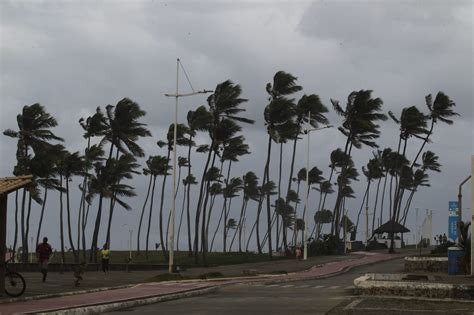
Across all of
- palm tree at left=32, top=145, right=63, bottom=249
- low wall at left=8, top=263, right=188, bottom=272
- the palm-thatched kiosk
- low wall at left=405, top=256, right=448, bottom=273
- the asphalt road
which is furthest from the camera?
palm tree at left=32, top=145, right=63, bottom=249

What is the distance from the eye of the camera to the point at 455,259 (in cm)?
2531

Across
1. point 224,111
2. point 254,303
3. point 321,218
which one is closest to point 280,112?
point 224,111

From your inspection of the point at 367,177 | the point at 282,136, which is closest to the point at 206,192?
the point at 282,136

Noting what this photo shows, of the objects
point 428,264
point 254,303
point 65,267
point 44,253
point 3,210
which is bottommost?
point 65,267

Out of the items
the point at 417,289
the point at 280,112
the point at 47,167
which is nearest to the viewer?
the point at 417,289

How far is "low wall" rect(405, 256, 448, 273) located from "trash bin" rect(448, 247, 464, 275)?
4072 millimetres

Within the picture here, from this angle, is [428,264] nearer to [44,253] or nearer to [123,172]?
[44,253]

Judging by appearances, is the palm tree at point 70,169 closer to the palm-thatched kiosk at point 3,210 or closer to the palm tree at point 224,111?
the palm tree at point 224,111

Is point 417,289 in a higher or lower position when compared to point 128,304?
higher

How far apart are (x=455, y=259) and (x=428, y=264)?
219 inches

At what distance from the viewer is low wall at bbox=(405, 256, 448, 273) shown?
1185 inches

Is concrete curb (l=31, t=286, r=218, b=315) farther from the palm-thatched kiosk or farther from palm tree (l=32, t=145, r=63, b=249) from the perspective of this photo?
palm tree (l=32, t=145, r=63, b=249)

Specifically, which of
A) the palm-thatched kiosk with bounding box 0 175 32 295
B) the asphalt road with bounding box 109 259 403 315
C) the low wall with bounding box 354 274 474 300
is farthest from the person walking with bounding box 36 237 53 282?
the low wall with bounding box 354 274 474 300

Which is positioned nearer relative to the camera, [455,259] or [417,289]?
[417,289]
